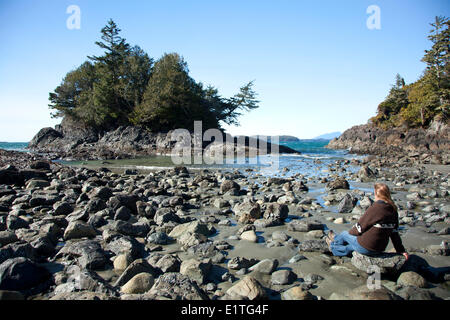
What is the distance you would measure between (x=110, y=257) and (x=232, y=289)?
8.70ft

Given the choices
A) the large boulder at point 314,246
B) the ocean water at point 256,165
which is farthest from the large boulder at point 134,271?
the ocean water at point 256,165

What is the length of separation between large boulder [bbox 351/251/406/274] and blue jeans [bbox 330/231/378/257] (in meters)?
0.12

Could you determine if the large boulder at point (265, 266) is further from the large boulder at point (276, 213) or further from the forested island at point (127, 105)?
the forested island at point (127, 105)

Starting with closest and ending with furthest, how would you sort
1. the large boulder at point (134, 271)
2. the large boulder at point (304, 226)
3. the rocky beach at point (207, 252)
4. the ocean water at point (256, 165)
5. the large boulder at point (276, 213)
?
the rocky beach at point (207, 252), the large boulder at point (134, 271), the large boulder at point (304, 226), the large boulder at point (276, 213), the ocean water at point (256, 165)

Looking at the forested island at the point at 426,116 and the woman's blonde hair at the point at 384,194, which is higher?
the forested island at the point at 426,116

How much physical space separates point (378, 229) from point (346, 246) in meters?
0.68

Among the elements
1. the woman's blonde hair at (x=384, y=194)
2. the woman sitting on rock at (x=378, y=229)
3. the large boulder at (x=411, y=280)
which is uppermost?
the woman's blonde hair at (x=384, y=194)

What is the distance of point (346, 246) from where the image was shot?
4.81 metres

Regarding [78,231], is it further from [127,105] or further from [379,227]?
[127,105]

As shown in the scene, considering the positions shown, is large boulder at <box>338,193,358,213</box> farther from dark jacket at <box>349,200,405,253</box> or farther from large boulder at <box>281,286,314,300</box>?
large boulder at <box>281,286,314,300</box>

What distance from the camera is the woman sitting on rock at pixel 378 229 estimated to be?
4.38 meters

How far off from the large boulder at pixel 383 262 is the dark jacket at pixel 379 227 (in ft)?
0.48

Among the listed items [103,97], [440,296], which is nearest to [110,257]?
[440,296]

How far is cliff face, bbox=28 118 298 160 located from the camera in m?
38.6
